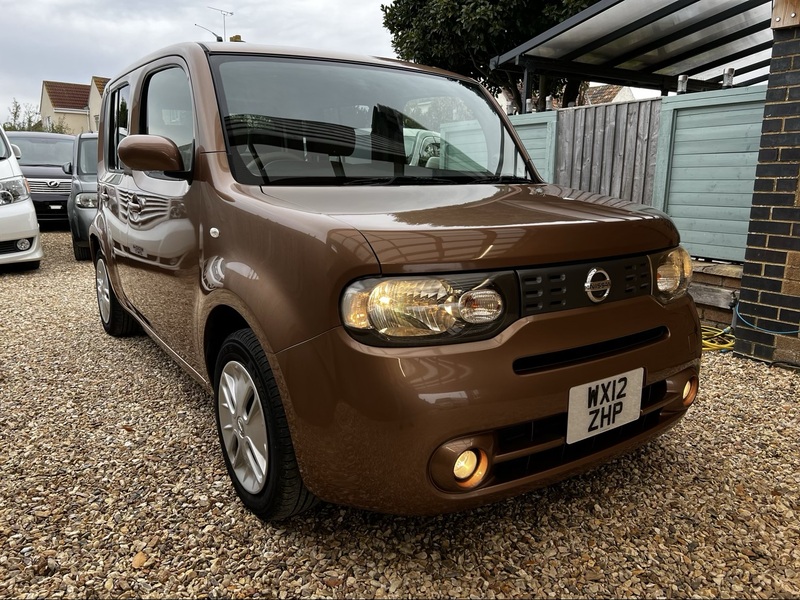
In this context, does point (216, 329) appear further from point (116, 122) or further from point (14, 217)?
point (14, 217)

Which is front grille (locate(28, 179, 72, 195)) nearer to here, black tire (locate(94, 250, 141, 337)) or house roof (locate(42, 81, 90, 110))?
black tire (locate(94, 250, 141, 337))

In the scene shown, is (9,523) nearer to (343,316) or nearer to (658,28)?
(343,316)

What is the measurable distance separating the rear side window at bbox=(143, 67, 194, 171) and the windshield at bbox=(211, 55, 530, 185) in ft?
0.73

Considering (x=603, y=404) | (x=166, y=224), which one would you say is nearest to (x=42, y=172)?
(x=166, y=224)

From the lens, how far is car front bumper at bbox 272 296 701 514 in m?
1.51

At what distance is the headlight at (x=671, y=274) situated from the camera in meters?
1.99

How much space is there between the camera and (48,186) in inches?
408

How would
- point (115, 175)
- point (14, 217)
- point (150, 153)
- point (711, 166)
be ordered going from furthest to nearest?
point (14, 217) < point (711, 166) < point (115, 175) < point (150, 153)

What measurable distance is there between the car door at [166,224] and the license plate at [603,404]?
59.0 inches

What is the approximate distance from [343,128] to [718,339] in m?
3.46

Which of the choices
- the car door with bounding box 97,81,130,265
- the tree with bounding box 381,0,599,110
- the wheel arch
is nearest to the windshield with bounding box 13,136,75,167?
the car door with bounding box 97,81,130,265

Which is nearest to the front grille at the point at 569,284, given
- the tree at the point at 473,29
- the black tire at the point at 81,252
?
the black tire at the point at 81,252

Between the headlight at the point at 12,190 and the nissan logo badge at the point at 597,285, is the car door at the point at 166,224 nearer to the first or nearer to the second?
the nissan logo badge at the point at 597,285

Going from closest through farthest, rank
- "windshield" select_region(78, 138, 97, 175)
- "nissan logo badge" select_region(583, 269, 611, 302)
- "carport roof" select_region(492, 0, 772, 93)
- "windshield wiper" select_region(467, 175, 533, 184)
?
"nissan logo badge" select_region(583, 269, 611, 302) < "windshield wiper" select_region(467, 175, 533, 184) < "carport roof" select_region(492, 0, 772, 93) < "windshield" select_region(78, 138, 97, 175)
